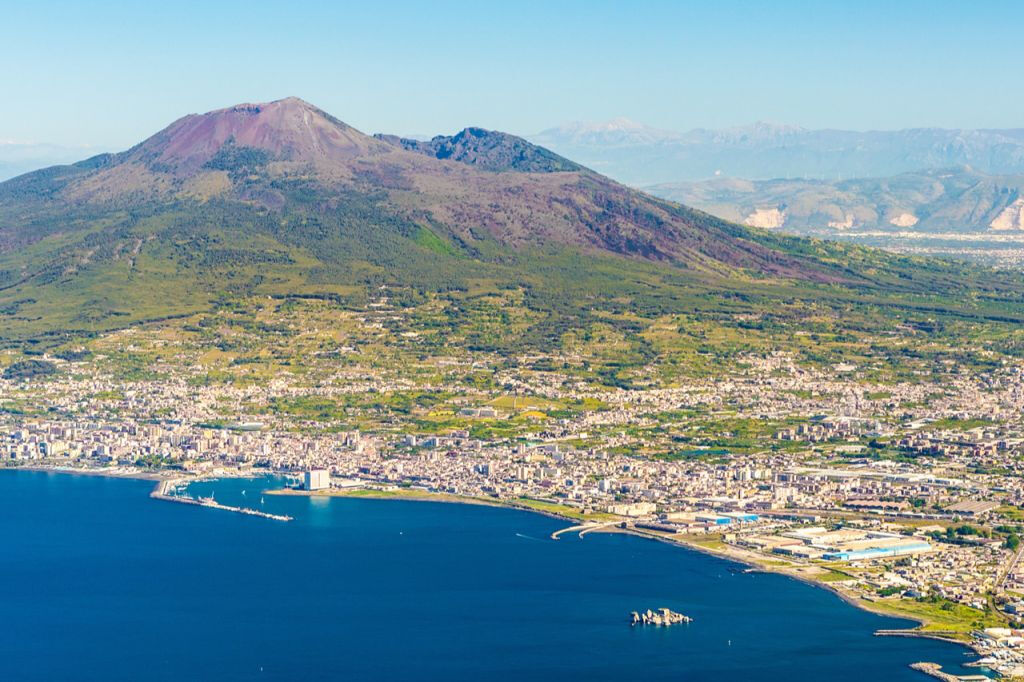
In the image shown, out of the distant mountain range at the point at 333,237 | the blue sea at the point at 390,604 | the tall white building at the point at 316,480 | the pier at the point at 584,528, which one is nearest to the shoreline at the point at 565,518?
the pier at the point at 584,528

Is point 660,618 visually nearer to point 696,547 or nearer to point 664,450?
point 696,547

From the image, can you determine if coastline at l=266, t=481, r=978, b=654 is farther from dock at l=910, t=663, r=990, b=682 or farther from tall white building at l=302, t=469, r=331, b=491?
dock at l=910, t=663, r=990, b=682

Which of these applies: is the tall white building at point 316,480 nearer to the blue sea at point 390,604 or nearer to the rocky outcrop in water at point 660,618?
the blue sea at point 390,604

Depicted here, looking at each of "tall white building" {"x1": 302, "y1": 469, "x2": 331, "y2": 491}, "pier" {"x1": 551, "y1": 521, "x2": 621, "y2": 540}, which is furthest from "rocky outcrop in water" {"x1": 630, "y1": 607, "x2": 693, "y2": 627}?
"tall white building" {"x1": 302, "y1": 469, "x2": 331, "y2": 491}

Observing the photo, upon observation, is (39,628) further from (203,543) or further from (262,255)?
(262,255)

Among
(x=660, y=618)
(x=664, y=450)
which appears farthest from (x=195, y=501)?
(x=660, y=618)

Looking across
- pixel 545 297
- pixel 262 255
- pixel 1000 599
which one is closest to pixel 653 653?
pixel 1000 599

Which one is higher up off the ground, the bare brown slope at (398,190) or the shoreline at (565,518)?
the bare brown slope at (398,190)
